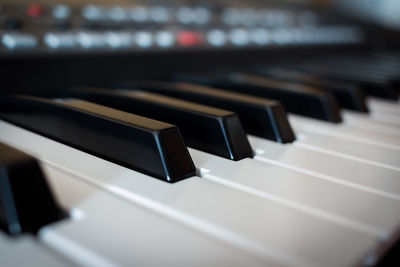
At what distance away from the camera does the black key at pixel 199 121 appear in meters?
0.58

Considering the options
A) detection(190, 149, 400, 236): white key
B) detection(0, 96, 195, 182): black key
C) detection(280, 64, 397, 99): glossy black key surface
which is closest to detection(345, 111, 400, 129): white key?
detection(280, 64, 397, 99): glossy black key surface

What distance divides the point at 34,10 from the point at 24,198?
52cm

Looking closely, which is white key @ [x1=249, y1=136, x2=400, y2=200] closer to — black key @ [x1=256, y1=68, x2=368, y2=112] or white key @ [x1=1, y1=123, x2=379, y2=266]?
white key @ [x1=1, y1=123, x2=379, y2=266]

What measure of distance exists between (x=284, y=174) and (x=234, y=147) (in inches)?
3.1

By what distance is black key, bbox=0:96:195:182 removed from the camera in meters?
0.49

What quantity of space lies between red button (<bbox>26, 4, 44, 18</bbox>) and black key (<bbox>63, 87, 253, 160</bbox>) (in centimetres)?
22

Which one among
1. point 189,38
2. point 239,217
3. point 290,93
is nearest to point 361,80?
point 290,93

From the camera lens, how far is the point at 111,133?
53 cm

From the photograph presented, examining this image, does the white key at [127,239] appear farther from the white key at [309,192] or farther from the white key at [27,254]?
the white key at [309,192]

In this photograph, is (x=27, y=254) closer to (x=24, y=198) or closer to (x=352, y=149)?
(x=24, y=198)

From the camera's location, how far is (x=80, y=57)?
2.68 ft

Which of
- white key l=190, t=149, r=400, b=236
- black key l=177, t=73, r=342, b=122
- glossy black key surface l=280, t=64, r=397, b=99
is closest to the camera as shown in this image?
white key l=190, t=149, r=400, b=236

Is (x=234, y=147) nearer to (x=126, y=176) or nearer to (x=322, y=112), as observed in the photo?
(x=126, y=176)

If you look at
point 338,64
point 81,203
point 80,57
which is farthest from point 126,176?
point 338,64
